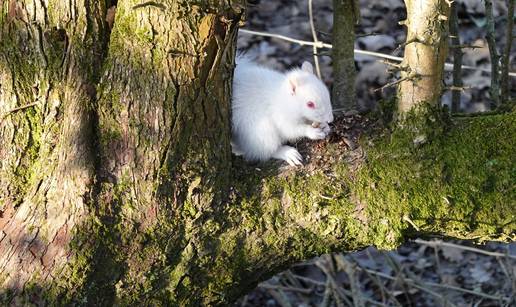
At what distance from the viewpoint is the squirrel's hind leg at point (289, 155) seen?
242 cm

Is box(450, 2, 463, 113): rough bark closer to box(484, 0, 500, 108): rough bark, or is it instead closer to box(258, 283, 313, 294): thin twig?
box(484, 0, 500, 108): rough bark

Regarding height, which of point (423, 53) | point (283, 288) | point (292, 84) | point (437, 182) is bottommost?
point (283, 288)

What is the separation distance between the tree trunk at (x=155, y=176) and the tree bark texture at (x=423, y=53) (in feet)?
0.43

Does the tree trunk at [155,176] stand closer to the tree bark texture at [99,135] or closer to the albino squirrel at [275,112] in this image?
the tree bark texture at [99,135]

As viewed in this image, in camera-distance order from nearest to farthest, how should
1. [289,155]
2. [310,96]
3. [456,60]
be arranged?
[289,155], [310,96], [456,60]

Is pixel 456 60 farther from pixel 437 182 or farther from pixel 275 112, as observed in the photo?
pixel 437 182

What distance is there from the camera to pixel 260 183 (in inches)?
94.4

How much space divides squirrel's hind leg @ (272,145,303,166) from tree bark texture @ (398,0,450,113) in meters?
0.36

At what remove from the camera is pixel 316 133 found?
251 centimetres

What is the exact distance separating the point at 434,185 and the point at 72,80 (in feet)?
3.74

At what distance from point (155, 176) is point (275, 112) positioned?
0.64 meters

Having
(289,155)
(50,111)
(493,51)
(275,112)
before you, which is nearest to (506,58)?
(493,51)

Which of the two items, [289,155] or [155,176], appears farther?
[289,155]

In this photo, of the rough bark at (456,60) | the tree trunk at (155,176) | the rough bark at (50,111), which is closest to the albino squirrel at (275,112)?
the tree trunk at (155,176)
